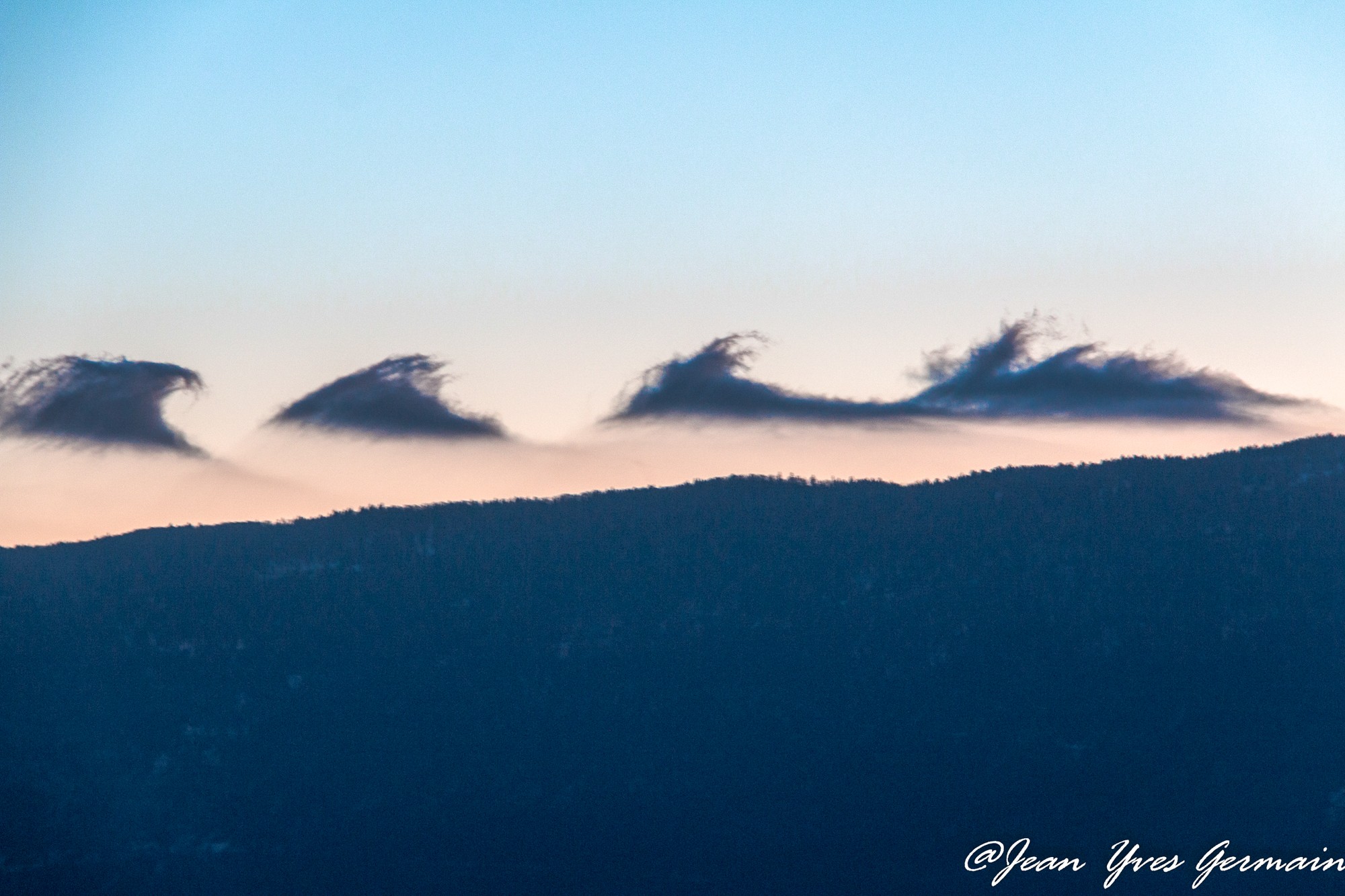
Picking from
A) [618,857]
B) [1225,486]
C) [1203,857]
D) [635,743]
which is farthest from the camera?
[1225,486]

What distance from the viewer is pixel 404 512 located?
19275 centimetres

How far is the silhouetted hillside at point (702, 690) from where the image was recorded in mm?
151500

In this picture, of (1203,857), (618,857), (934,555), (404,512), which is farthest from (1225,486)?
(404,512)

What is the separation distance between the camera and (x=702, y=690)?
559ft

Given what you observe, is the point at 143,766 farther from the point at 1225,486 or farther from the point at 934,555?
the point at 1225,486

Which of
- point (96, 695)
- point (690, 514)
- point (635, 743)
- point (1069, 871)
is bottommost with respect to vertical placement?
point (1069, 871)

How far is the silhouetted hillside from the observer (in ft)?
497

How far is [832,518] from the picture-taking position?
18988cm

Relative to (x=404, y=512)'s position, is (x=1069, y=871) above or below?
below

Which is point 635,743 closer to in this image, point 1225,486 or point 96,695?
point 96,695

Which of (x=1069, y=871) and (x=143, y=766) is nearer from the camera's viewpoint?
(x=1069, y=871)

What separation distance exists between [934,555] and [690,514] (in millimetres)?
27944

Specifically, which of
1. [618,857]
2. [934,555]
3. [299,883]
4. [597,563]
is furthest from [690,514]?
[299,883]

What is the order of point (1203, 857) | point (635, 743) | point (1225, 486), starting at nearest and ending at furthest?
1. point (1203, 857)
2. point (635, 743)
3. point (1225, 486)
